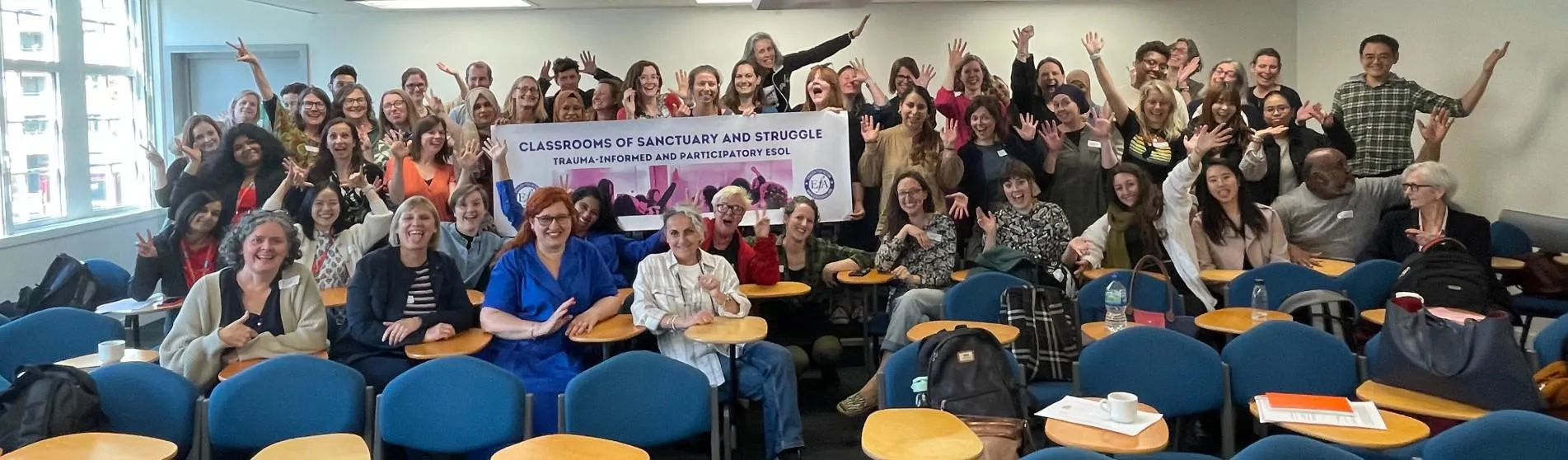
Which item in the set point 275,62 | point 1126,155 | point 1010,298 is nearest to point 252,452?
point 1010,298

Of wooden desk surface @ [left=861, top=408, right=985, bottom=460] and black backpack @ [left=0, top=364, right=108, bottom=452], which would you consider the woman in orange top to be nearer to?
black backpack @ [left=0, top=364, right=108, bottom=452]

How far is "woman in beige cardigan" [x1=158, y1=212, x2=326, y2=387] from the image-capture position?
3582 mm

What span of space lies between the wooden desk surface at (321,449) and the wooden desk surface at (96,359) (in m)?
1.38

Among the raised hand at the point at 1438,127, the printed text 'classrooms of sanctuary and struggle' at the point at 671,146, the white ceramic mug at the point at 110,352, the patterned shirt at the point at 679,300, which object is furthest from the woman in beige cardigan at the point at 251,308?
the raised hand at the point at 1438,127

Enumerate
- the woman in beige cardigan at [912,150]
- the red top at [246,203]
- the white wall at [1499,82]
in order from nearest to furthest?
the red top at [246,203], the woman in beige cardigan at [912,150], the white wall at [1499,82]

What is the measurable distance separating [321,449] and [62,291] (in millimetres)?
3615

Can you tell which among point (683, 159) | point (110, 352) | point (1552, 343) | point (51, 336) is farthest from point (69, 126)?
point (1552, 343)

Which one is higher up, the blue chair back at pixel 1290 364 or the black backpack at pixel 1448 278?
the black backpack at pixel 1448 278

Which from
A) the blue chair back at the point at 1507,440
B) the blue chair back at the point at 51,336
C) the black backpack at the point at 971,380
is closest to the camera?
the blue chair back at the point at 1507,440

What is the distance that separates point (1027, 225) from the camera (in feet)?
17.2

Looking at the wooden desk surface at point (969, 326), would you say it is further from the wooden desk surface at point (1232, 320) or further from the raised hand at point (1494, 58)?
the raised hand at point (1494, 58)

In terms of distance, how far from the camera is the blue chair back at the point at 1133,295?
4457 millimetres

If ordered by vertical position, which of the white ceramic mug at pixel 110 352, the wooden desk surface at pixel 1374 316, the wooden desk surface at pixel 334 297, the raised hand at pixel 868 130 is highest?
the raised hand at pixel 868 130

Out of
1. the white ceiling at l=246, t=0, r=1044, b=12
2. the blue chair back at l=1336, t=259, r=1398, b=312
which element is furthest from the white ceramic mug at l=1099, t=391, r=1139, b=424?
the white ceiling at l=246, t=0, r=1044, b=12
